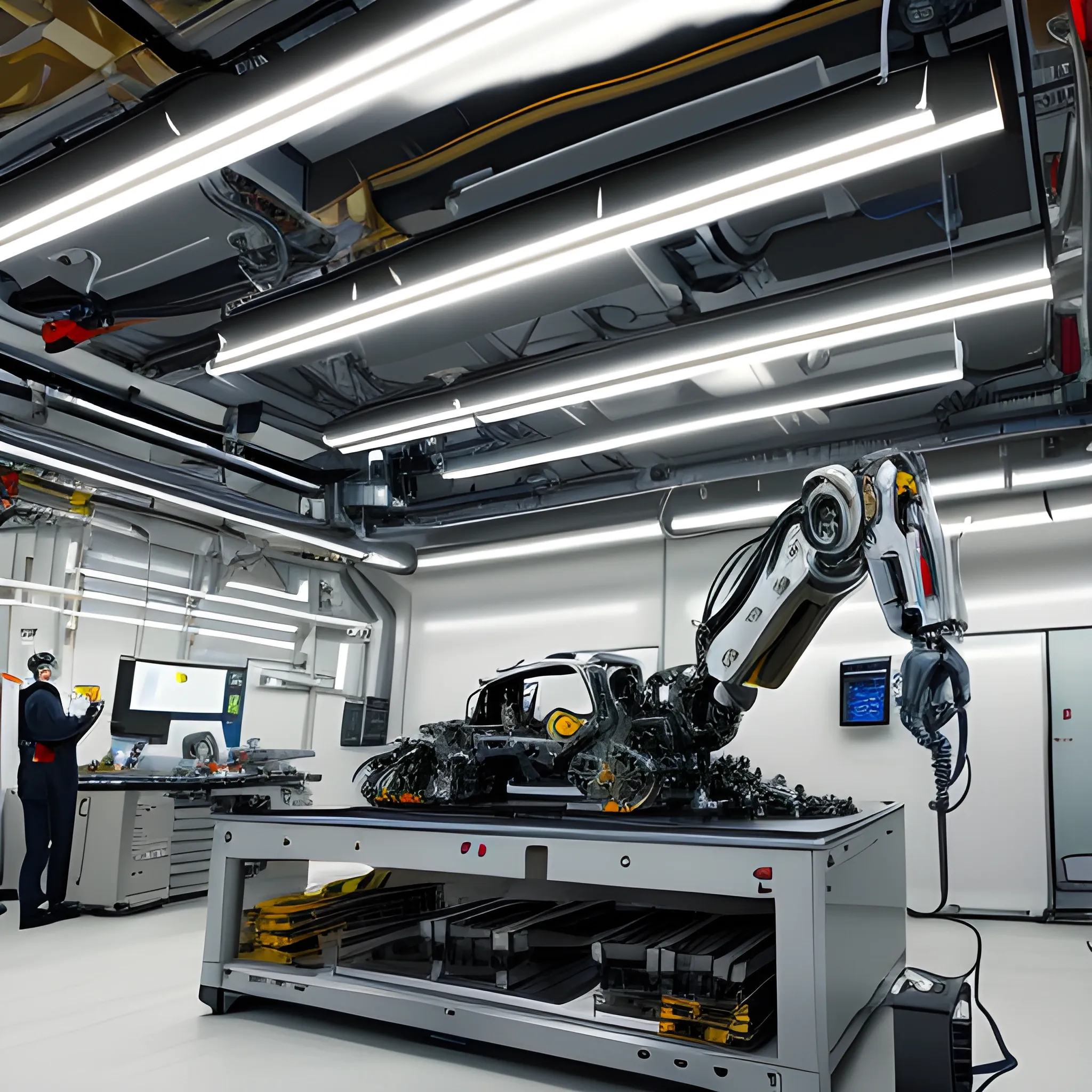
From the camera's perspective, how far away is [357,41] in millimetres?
2592

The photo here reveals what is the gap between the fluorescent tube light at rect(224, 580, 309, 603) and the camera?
9.09m

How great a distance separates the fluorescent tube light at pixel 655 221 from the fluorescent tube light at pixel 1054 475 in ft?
10.9

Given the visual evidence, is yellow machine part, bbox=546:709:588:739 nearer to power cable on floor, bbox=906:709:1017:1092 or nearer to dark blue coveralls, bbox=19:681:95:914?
power cable on floor, bbox=906:709:1017:1092

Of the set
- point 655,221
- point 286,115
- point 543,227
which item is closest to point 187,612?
point 543,227

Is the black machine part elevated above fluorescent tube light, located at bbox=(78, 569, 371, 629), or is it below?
below

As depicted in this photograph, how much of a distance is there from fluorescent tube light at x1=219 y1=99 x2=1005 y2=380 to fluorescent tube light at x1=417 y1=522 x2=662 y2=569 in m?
4.22

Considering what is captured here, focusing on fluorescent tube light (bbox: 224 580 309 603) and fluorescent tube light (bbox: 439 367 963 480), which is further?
fluorescent tube light (bbox: 224 580 309 603)

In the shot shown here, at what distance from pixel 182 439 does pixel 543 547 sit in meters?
3.52

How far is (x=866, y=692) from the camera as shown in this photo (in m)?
7.20

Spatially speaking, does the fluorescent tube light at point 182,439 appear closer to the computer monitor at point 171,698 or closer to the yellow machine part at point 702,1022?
the computer monitor at point 171,698

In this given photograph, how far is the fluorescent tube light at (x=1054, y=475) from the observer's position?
6.05m

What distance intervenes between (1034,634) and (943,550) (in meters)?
4.76

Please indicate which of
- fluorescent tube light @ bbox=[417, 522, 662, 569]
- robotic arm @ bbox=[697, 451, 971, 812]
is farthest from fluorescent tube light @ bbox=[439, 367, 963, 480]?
robotic arm @ bbox=[697, 451, 971, 812]

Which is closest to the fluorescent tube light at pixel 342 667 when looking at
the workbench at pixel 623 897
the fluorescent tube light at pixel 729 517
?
the fluorescent tube light at pixel 729 517
